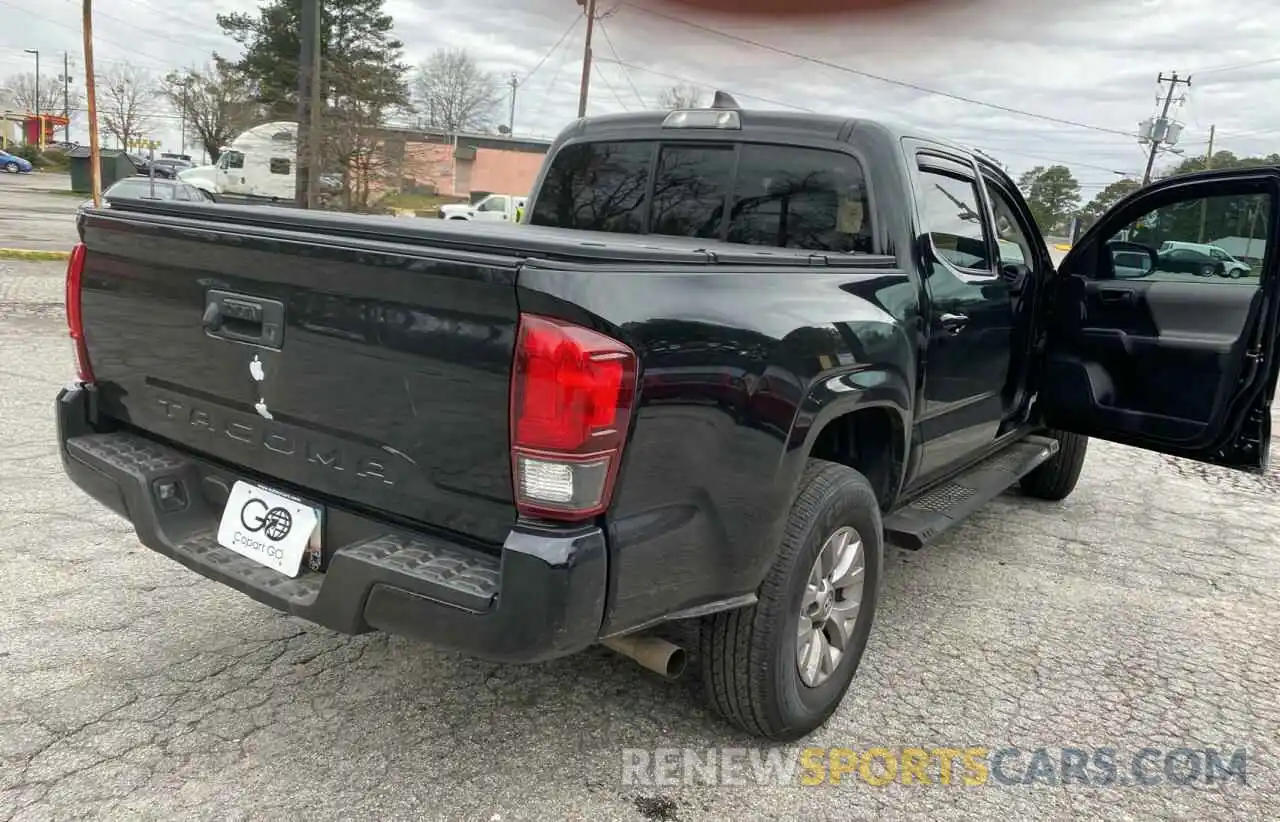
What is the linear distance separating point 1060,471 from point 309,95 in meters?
13.2

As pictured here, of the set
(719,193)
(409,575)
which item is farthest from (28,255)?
(409,575)

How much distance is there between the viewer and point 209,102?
5238cm

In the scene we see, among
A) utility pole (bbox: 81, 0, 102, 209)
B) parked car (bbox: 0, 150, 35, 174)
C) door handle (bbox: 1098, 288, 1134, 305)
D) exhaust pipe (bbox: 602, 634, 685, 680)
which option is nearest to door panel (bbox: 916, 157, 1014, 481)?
door handle (bbox: 1098, 288, 1134, 305)

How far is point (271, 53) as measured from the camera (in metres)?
38.9

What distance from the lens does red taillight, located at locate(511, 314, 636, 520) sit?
6.34ft

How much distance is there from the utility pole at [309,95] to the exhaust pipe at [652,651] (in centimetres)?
1104

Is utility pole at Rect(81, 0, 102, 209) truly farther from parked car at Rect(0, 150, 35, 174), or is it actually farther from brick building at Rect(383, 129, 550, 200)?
parked car at Rect(0, 150, 35, 174)

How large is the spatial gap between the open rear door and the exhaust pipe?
2.96 m

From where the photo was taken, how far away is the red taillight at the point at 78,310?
9.48 feet

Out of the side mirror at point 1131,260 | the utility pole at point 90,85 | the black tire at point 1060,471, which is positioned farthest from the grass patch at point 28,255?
the side mirror at point 1131,260

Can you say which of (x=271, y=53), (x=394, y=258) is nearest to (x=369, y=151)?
(x=271, y=53)

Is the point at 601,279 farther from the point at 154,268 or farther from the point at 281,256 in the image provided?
the point at 154,268

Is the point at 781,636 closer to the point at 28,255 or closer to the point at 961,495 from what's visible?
the point at 961,495

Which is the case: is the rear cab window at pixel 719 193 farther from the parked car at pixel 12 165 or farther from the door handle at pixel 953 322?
the parked car at pixel 12 165
